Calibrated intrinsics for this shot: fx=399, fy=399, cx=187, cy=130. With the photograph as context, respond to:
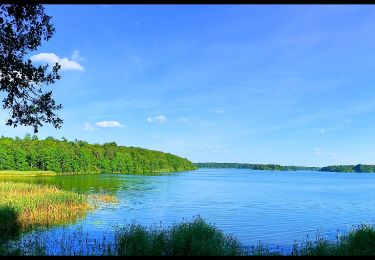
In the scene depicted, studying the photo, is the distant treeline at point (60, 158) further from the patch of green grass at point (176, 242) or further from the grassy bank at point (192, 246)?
the patch of green grass at point (176, 242)

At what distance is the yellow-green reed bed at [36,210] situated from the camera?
96.2ft

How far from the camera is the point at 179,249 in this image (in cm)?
1994

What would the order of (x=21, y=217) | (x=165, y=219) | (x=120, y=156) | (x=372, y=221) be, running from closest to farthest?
(x=21, y=217)
(x=165, y=219)
(x=372, y=221)
(x=120, y=156)

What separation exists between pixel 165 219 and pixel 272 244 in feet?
45.6

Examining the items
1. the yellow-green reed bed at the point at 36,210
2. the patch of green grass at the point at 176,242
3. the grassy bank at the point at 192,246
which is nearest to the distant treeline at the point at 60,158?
the yellow-green reed bed at the point at 36,210

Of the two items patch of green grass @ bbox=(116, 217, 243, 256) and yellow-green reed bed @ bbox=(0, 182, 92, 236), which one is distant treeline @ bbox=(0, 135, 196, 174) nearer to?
yellow-green reed bed @ bbox=(0, 182, 92, 236)

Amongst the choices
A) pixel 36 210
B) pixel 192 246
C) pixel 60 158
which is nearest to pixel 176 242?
pixel 192 246

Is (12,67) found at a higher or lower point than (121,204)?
higher

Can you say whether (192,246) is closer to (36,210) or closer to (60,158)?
(36,210)

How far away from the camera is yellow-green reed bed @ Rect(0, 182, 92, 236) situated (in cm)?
2933

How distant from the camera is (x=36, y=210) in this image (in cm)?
3331

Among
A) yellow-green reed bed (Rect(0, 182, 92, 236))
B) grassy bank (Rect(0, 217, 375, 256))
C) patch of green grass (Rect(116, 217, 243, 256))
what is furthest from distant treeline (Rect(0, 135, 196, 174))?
patch of green grass (Rect(116, 217, 243, 256))

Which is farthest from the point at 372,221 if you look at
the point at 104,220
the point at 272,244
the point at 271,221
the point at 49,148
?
the point at 49,148
